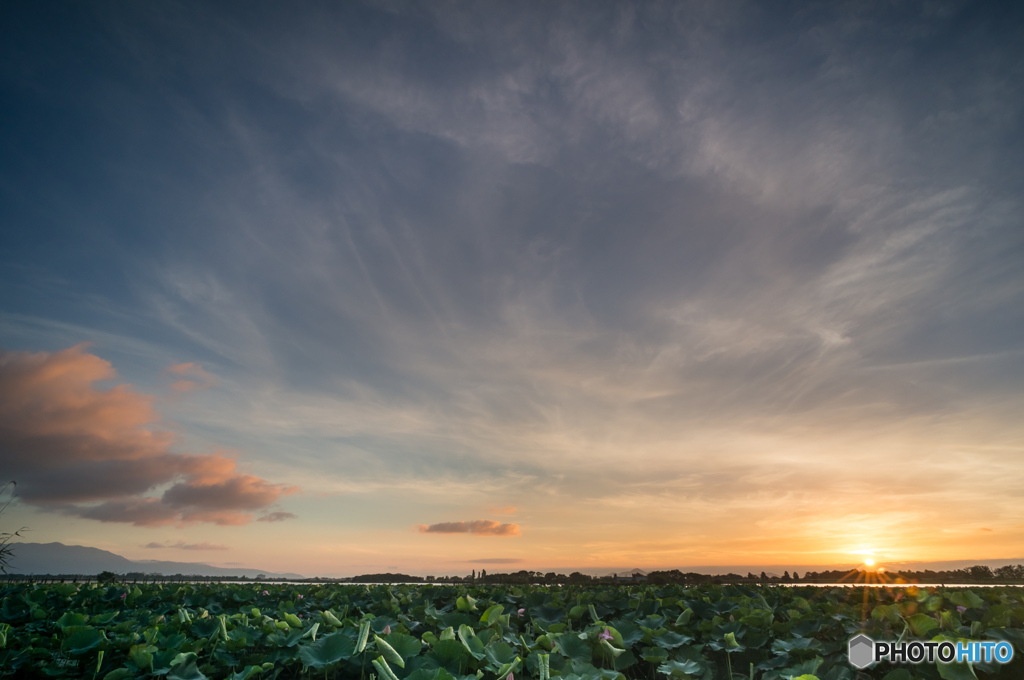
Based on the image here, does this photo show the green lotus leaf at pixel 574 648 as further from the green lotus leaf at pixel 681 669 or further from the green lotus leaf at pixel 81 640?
the green lotus leaf at pixel 81 640

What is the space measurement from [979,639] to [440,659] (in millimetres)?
6619

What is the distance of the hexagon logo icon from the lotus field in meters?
0.15

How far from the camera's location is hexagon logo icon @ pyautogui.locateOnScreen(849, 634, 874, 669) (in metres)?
6.03

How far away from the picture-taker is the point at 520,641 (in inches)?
223

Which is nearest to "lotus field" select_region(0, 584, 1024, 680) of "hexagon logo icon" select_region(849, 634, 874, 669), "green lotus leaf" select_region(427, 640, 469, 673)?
"green lotus leaf" select_region(427, 640, 469, 673)

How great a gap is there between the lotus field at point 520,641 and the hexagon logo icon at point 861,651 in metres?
0.15

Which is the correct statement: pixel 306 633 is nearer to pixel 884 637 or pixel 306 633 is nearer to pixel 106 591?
pixel 884 637

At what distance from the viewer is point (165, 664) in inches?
213

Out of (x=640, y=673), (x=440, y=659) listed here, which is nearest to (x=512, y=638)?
(x=440, y=659)

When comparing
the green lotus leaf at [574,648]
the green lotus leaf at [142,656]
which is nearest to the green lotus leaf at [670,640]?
the green lotus leaf at [574,648]

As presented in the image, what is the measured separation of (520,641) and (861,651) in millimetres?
4474

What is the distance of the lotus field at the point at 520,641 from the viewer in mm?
4434

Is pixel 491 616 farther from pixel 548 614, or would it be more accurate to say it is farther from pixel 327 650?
pixel 548 614

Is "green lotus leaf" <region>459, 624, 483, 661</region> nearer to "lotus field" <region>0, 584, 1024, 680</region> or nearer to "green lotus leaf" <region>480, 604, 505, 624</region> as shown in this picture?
"lotus field" <region>0, 584, 1024, 680</region>
